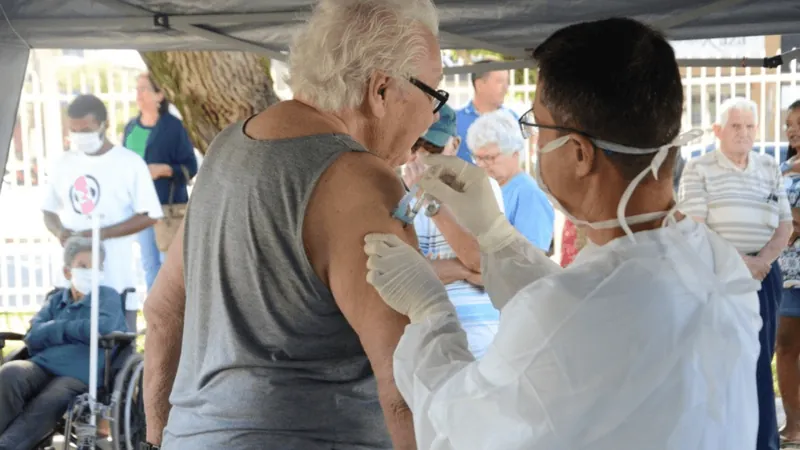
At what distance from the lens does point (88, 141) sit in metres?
6.17

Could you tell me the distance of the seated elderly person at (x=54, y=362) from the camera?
484 centimetres

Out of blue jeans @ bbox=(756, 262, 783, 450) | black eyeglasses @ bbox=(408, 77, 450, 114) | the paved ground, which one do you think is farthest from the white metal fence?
black eyeglasses @ bbox=(408, 77, 450, 114)

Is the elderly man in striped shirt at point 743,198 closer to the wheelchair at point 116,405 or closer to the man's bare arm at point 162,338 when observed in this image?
the wheelchair at point 116,405

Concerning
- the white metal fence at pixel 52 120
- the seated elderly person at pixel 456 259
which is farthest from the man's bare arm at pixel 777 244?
the white metal fence at pixel 52 120

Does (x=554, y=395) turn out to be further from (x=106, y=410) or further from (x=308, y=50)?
(x=106, y=410)

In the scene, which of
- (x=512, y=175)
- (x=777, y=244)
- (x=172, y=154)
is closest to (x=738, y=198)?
(x=777, y=244)

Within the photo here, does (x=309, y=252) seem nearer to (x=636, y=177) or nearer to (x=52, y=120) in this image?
(x=636, y=177)

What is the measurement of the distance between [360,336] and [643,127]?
561mm

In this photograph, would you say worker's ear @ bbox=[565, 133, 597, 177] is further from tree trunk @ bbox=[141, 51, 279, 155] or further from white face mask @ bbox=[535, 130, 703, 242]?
tree trunk @ bbox=[141, 51, 279, 155]

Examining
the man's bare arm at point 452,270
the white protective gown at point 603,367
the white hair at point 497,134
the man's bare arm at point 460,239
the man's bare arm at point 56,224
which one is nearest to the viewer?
the white protective gown at point 603,367

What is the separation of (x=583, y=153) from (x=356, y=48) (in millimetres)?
462

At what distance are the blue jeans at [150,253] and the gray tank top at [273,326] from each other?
516 cm

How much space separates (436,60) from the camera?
1.96 metres

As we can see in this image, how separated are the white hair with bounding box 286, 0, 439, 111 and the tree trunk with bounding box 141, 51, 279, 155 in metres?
4.03
